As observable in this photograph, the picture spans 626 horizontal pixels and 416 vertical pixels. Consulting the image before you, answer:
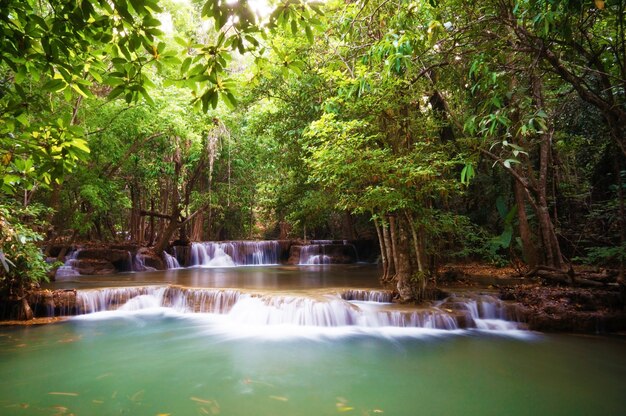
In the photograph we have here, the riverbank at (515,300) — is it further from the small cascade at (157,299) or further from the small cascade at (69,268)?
the small cascade at (69,268)

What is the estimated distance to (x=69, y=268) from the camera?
14.5 metres

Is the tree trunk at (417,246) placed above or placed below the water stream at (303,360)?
above

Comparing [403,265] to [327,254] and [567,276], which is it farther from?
[327,254]

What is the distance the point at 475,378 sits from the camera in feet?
16.6

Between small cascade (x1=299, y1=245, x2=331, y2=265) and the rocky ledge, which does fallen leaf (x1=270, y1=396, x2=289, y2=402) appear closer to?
the rocky ledge

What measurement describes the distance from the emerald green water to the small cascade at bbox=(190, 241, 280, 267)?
449 inches

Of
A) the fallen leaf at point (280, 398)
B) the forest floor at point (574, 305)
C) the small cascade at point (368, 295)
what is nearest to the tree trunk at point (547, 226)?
the forest floor at point (574, 305)

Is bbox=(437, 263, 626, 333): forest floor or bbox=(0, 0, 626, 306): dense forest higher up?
bbox=(0, 0, 626, 306): dense forest

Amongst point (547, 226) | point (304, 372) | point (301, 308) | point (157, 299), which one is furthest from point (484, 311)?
point (157, 299)

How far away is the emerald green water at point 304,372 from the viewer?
169 inches

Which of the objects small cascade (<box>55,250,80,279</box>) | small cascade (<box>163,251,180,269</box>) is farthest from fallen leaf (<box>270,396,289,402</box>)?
small cascade (<box>163,251,180,269</box>)

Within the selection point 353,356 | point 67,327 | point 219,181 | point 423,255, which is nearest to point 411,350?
point 353,356

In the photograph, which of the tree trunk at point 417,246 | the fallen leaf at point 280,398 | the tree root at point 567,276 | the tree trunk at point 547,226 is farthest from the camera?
the tree trunk at point 547,226

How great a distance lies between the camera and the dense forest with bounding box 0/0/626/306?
2006 millimetres
